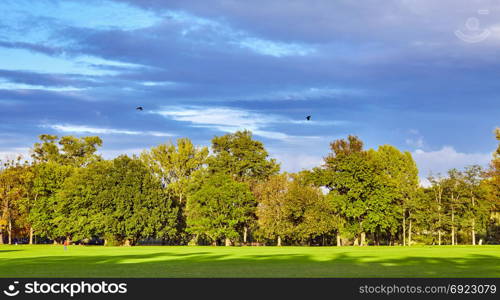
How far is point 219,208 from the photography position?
95.1 meters

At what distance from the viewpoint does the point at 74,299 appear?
1995cm

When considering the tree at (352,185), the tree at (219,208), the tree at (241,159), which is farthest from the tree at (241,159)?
the tree at (352,185)

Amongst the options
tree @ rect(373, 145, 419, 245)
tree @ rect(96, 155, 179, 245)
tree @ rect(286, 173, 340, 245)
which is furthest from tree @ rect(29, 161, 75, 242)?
tree @ rect(373, 145, 419, 245)

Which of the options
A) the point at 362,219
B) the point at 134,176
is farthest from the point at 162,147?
the point at 362,219

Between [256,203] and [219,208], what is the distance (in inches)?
281

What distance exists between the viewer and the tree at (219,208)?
3698 inches

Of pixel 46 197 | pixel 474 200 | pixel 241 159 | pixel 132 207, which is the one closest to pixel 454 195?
pixel 474 200

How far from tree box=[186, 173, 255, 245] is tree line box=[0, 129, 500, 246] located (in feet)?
0.56

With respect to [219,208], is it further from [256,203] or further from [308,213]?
→ [308,213]

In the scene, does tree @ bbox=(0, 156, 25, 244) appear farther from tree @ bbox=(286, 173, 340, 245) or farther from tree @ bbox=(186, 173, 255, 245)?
tree @ bbox=(286, 173, 340, 245)

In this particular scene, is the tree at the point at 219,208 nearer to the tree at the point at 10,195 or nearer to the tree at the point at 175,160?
the tree at the point at 175,160

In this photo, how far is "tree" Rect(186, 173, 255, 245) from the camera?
9394cm

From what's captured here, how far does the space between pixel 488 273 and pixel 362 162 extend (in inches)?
2557

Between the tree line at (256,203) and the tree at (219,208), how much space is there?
0.17 metres
